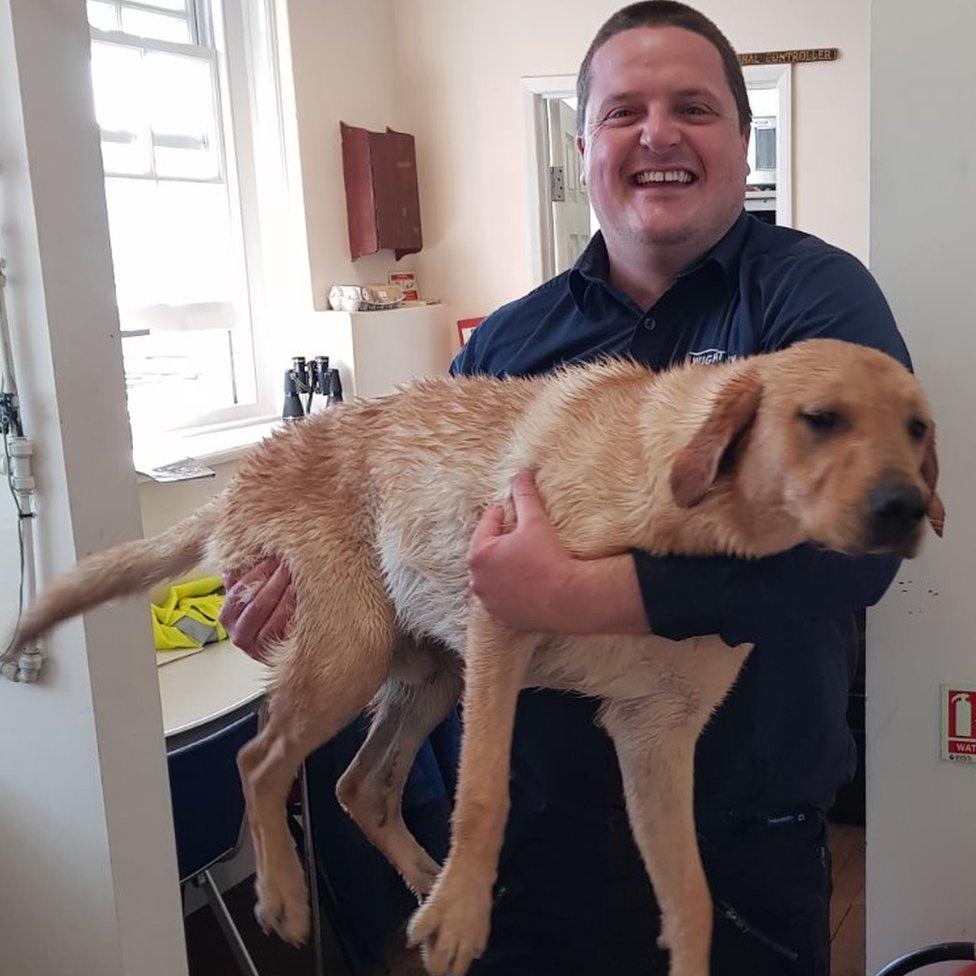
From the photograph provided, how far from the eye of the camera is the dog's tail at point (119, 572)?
1187mm

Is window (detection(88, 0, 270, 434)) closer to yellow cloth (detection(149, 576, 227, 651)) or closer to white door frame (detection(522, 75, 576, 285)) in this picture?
yellow cloth (detection(149, 576, 227, 651))

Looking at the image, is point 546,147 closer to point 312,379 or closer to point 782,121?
point 782,121

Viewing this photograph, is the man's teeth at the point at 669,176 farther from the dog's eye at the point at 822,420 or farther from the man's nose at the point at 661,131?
the dog's eye at the point at 822,420

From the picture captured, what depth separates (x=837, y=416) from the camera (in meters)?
0.85

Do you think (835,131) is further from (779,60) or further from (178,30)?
(178,30)

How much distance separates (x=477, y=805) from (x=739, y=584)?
0.31 m

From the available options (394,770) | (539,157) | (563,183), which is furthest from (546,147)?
(394,770)

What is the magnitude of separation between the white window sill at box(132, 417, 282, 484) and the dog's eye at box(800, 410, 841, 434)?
2407mm

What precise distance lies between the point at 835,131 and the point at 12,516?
11.3 feet

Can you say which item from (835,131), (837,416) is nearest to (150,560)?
(837,416)

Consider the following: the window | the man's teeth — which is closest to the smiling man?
the man's teeth

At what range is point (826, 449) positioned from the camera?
852mm

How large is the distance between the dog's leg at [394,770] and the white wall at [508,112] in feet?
11.0

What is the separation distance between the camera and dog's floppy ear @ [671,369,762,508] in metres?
0.89
